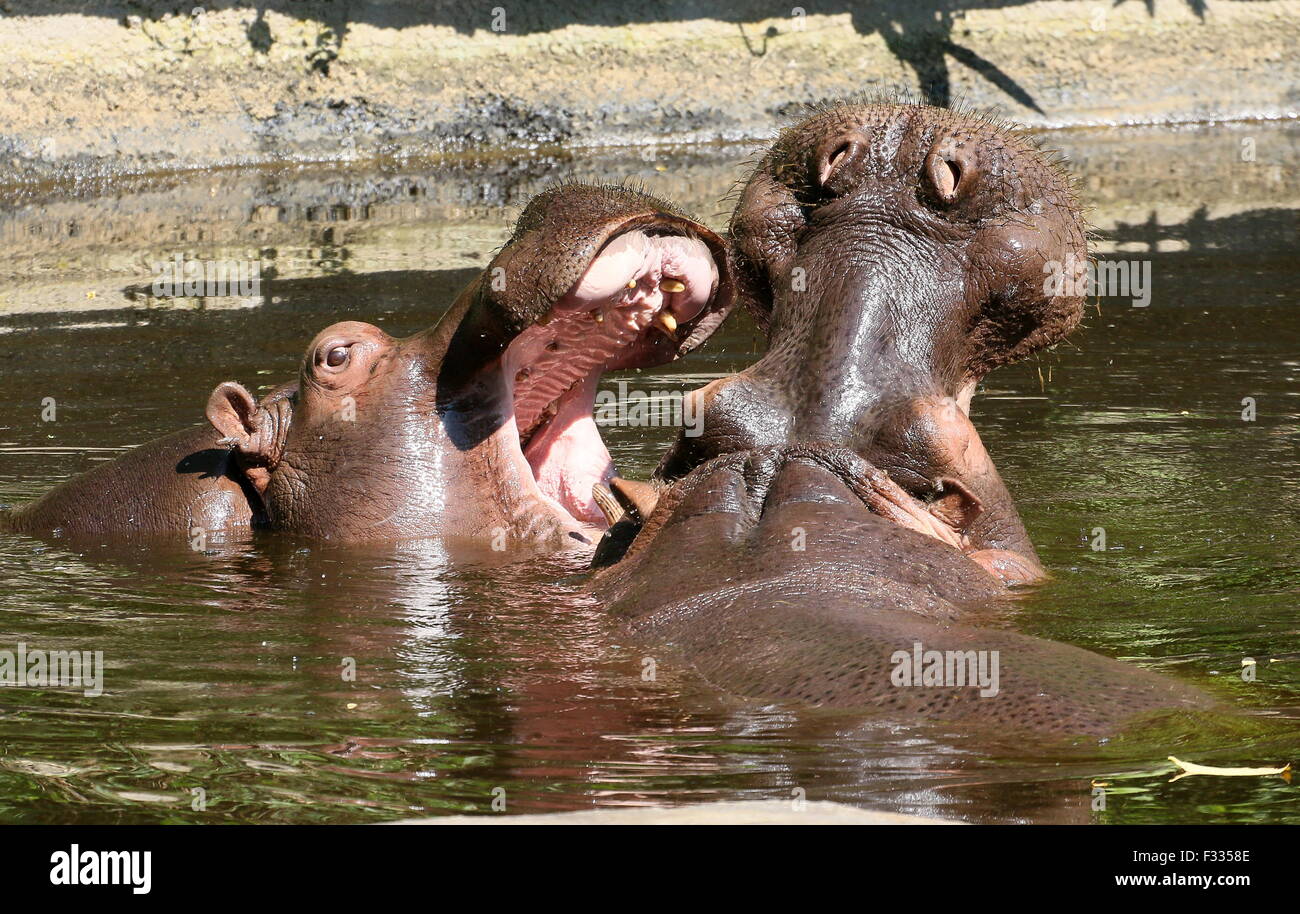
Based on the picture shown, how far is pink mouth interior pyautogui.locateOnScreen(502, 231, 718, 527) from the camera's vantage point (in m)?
5.11

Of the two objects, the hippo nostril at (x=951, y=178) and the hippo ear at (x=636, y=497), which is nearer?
the hippo nostril at (x=951, y=178)

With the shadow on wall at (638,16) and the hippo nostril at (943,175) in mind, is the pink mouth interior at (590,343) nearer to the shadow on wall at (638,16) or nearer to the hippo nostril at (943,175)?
the hippo nostril at (943,175)

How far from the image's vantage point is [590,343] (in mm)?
5555

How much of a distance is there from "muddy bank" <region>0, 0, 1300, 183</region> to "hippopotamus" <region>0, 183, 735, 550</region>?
42.0ft

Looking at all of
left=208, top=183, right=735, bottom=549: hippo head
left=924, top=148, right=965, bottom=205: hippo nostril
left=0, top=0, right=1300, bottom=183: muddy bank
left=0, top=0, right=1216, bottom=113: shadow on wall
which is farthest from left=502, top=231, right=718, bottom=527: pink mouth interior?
left=0, top=0, right=1216, bottom=113: shadow on wall

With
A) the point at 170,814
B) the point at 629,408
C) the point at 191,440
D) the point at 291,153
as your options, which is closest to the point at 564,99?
the point at 291,153

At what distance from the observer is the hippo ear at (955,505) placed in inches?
165

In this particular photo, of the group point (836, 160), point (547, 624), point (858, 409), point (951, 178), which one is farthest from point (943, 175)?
point (547, 624)

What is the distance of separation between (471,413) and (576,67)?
14.4 metres

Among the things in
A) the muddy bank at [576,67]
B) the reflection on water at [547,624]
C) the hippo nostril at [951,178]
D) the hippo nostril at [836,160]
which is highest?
the muddy bank at [576,67]

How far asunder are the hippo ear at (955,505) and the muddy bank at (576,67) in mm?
14734

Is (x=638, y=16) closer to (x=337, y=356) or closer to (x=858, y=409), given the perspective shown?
(x=337, y=356)

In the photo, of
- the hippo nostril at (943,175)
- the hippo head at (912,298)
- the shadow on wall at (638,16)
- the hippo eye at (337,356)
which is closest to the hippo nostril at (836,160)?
the hippo head at (912,298)

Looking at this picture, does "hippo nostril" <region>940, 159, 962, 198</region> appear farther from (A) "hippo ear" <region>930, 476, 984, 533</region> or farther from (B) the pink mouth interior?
(B) the pink mouth interior
